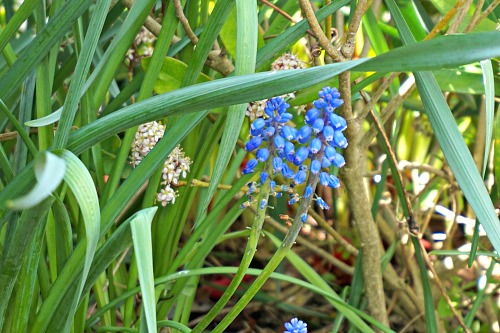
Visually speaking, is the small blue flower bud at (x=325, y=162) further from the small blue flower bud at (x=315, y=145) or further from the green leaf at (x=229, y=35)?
the green leaf at (x=229, y=35)

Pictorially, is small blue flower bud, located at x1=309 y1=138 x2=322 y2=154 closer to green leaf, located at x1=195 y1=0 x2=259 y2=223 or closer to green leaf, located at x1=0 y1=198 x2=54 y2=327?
green leaf, located at x1=195 y1=0 x2=259 y2=223

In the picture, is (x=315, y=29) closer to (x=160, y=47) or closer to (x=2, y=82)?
(x=160, y=47)

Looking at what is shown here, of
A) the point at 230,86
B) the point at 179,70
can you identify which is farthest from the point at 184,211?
the point at 230,86

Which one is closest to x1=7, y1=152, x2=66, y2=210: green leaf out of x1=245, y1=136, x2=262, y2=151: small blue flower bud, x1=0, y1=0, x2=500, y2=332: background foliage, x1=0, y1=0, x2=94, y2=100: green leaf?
x1=0, y1=0, x2=500, y2=332: background foliage

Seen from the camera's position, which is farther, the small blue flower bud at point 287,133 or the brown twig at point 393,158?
the brown twig at point 393,158

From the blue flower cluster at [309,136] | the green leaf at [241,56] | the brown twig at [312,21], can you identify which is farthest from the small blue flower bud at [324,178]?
the brown twig at [312,21]

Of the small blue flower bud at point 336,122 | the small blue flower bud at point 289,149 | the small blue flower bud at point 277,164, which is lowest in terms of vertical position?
the small blue flower bud at point 277,164

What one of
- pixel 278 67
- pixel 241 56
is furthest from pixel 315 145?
pixel 278 67
